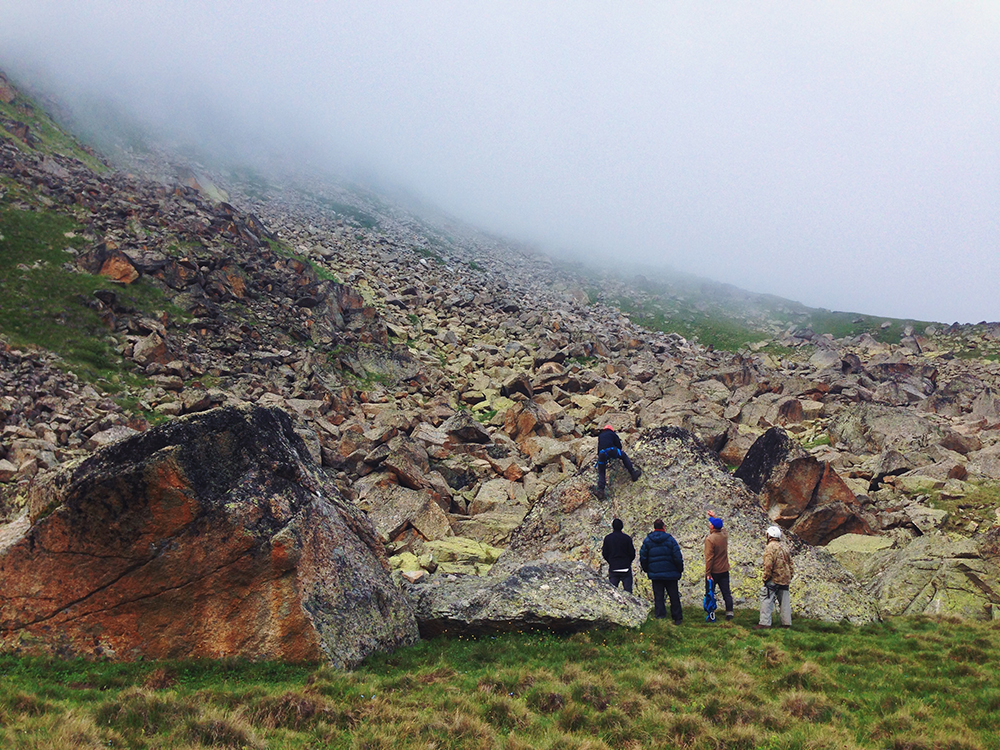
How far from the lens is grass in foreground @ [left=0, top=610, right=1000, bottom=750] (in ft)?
31.5

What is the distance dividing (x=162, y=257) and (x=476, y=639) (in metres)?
45.6

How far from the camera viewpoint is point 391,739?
9.73 metres

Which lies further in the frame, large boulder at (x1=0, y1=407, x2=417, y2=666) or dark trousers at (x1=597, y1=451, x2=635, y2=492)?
dark trousers at (x1=597, y1=451, x2=635, y2=492)

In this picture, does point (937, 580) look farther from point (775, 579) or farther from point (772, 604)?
point (775, 579)

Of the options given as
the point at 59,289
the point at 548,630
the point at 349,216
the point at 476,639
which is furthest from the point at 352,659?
the point at 349,216

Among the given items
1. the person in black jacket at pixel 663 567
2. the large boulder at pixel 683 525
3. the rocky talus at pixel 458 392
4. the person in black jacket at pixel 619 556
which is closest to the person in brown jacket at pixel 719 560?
the person in black jacket at pixel 663 567

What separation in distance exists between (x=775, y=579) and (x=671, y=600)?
2.84 metres

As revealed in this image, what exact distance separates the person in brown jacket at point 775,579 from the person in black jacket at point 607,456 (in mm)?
7055

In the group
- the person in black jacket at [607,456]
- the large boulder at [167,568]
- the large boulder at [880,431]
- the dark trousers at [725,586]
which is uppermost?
the large boulder at [880,431]

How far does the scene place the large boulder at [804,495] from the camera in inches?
934

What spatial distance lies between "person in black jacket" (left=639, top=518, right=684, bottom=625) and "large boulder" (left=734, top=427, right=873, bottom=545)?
9.52 m

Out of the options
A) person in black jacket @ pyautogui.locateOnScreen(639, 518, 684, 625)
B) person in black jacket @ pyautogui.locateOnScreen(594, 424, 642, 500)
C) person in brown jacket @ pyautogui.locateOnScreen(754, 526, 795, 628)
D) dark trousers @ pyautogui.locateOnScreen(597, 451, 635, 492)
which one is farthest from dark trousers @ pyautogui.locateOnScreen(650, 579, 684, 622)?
dark trousers @ pyautogui.locateOnScreen(597, 451, 635, 492)

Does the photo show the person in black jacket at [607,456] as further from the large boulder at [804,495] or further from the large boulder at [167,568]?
the large boulder at [167,568]

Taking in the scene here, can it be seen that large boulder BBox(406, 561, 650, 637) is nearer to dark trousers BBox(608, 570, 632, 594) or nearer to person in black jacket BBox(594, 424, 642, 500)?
dark trousers BBox(608, 570, 632, 594)
